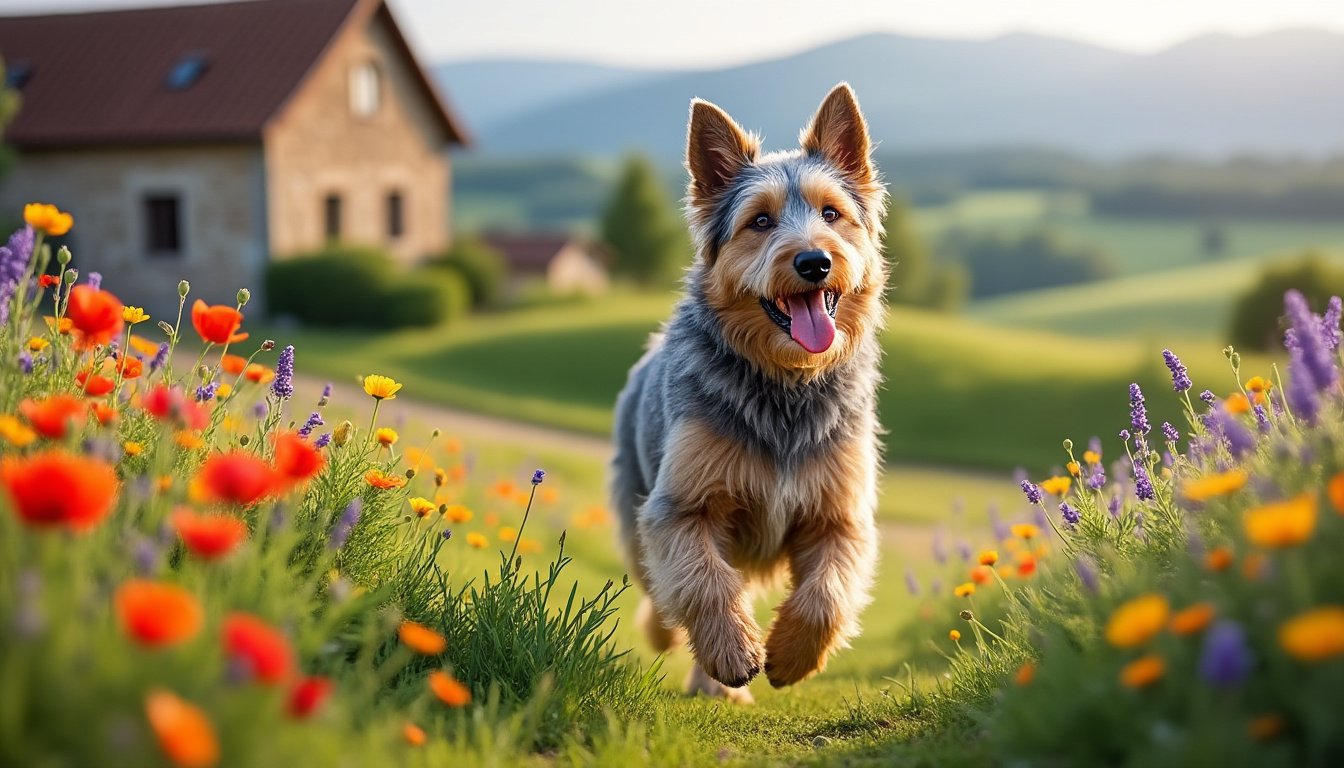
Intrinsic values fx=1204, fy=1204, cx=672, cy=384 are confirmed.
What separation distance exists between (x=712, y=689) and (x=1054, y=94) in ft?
601

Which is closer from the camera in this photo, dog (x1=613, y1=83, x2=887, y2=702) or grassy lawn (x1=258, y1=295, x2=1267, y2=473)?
dog (x1=613, y1=83, x2=887, y2=702)

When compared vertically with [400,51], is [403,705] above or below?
below

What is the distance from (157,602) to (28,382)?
2.57m

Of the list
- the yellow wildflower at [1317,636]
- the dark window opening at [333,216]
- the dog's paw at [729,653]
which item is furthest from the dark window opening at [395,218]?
the yellow wildflower at [1317,636]

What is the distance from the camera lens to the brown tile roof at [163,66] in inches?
1171

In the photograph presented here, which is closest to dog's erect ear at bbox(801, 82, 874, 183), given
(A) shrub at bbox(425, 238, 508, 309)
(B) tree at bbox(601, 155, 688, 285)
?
(A) shrub at bbox(425, 238, 508, 309)

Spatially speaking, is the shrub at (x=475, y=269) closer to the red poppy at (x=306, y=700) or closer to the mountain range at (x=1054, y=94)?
the red poppy at (x=306, y=700)

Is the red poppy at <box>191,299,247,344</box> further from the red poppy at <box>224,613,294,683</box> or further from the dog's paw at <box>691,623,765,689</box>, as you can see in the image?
the dog's paw at <box>691,623,765,689</box>

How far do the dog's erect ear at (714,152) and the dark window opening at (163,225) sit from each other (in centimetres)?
2833

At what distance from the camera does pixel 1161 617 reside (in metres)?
2.70

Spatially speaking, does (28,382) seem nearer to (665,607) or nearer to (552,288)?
(665,607)

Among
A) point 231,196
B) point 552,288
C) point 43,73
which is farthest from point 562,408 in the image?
point 43,73

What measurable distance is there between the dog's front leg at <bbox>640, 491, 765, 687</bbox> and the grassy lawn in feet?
48.6

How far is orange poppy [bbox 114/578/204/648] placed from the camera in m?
2.32
